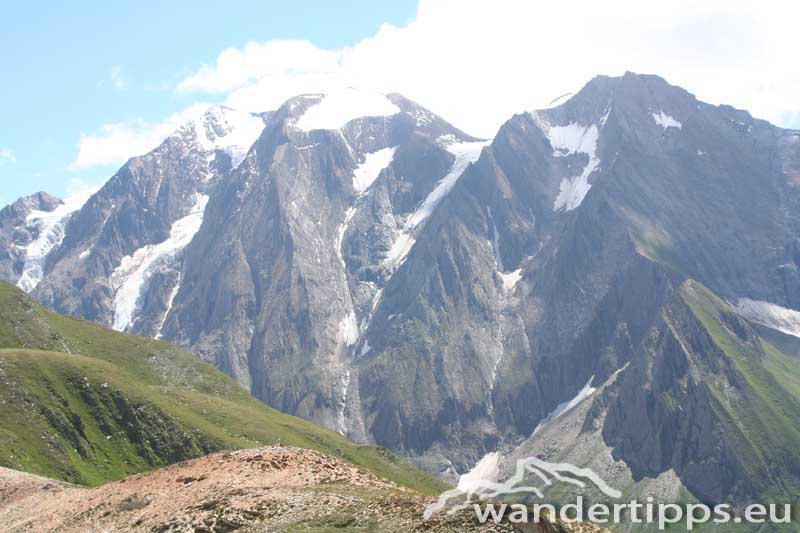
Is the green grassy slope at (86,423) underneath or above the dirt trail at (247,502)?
above

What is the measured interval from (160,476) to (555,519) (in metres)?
31.1

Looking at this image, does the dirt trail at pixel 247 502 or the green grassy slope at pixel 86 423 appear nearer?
the dirt trail at pixel 247 502

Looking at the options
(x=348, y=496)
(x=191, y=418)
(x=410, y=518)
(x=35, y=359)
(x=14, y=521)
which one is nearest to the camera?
(x=410, y=518)

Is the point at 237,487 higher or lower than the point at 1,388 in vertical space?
lower

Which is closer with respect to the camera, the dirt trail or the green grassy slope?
the dirt trail

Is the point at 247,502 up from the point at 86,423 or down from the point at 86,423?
down

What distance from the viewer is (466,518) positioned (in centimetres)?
4388

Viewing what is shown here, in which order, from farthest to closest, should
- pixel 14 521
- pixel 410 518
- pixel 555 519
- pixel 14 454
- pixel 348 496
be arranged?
pixel 14 454 → pixel 14 521 → pixel 348 496 → pixel 410 518 → pixel 555 519

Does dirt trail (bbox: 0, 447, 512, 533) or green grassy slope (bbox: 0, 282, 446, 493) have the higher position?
green grassy slope (bbox: 0, 282, 446, 493)

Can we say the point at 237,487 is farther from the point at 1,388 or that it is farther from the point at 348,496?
the point at 1,388

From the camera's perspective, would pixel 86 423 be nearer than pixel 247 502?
No

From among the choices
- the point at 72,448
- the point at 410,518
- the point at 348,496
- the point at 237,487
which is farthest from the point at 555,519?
the point at 72,448

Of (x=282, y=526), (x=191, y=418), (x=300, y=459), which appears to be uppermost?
(x=191, y=418)

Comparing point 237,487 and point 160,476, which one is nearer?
point 237,487
